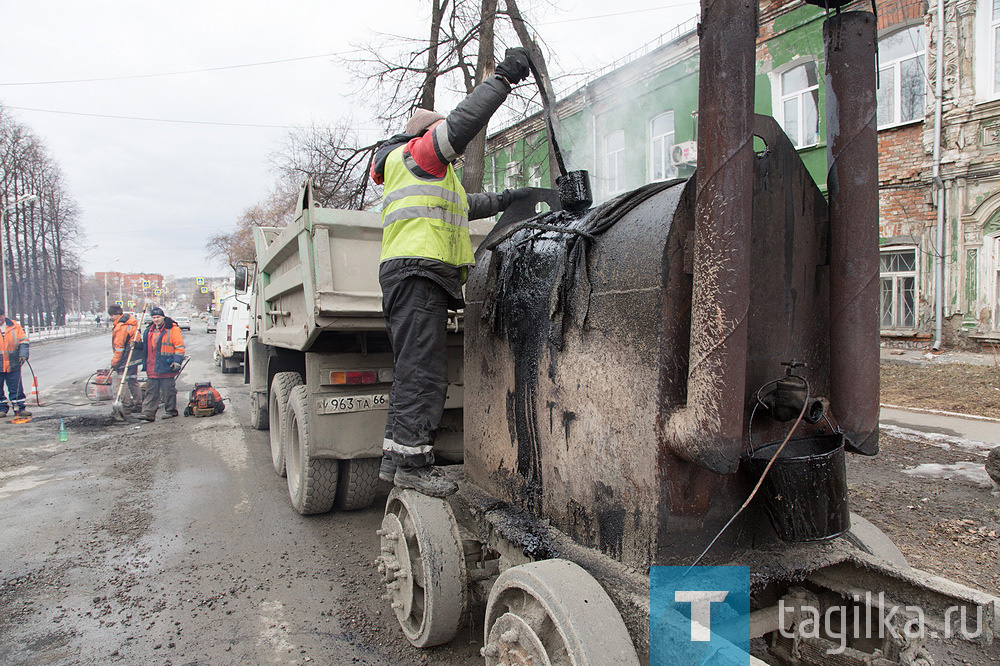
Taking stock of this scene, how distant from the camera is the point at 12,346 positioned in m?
9.25

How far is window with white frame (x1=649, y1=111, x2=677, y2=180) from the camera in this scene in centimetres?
1104

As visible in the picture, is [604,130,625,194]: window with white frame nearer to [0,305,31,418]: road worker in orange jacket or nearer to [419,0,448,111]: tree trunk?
[419,0,448,111]: tree trunk

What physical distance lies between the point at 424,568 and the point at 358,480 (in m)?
2.02

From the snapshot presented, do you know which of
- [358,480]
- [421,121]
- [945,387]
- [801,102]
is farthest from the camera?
[801,102]

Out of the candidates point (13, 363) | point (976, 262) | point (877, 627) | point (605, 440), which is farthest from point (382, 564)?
point (976, 262)

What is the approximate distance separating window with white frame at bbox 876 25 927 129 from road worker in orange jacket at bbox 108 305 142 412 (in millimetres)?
13204

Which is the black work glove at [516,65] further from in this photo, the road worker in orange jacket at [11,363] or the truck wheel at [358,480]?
the road worker in orange jacket at [11,363]

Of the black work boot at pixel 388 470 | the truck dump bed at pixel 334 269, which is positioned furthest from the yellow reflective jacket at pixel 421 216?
the truck dump bed at pixel 334 269

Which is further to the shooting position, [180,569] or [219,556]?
[219,556]

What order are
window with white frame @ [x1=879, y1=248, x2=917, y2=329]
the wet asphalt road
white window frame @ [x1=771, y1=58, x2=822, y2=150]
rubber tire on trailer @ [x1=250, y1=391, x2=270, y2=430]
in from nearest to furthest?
the wet asphalt road, rubber tire on trailer @ [x1=250, y1=391, x2=270, y2=430], window with white frame @ [x1=879, y1=248, x2=917, y2=329], white window frame @ [x1=771, y1=58, x2=822, y2=150]

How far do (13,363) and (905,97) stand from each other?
1544 centimetres

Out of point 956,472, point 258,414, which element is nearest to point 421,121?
point 956,472

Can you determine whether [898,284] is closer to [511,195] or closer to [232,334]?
[511,195]

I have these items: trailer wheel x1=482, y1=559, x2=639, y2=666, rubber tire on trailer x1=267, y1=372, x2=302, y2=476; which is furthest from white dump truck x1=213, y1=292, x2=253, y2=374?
trailer wheel x1=482, y1=559, x2=639, y2=666
